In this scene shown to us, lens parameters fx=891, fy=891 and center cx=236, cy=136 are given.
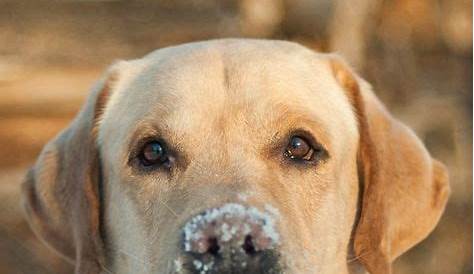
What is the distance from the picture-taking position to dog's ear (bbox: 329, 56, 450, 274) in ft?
12.2

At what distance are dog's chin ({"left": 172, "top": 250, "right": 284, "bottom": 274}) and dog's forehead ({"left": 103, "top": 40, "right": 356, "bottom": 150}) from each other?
0.65m

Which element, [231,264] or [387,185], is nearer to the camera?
[231,264]

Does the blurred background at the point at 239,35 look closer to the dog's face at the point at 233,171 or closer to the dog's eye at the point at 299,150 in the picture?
the dog's face at the point at 233,171

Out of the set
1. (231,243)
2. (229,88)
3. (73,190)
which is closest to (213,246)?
(231,243)

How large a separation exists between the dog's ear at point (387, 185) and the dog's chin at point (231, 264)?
0.90 m

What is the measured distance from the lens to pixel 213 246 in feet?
9.48

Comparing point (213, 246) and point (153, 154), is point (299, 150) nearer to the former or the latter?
point (153, 154)

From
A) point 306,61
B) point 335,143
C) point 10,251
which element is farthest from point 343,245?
point 10,251

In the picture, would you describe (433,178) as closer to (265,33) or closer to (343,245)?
(343,245)

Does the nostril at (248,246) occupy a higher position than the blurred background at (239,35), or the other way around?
the blurred background at (239,35)

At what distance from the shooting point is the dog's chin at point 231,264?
2873 millimetres

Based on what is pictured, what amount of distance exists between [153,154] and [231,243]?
2.30 feet

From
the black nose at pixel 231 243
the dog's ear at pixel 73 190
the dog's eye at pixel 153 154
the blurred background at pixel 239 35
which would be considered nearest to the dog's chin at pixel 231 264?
the black nose at pixel 231 243

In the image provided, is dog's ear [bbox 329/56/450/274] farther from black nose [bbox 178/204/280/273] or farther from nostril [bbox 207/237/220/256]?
nostril [bbox 207/237/220/256]
